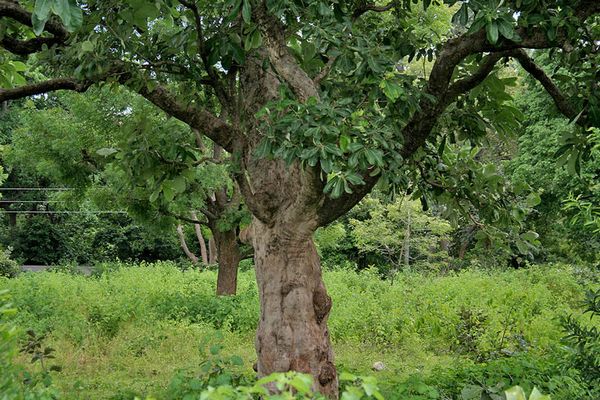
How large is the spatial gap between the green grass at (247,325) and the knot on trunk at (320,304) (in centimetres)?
175

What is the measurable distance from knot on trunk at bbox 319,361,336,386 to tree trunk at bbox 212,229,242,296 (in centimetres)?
715

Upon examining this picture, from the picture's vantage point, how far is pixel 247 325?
30.2 feet

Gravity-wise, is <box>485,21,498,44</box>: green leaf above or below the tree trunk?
above

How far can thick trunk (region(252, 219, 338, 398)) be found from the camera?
3521 mm

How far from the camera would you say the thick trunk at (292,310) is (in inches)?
139

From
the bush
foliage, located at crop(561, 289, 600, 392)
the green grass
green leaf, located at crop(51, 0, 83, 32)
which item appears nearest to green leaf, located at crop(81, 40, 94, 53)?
green leaf, located at crop(51, 0, 83, 32)

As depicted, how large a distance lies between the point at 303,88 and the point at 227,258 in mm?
7745

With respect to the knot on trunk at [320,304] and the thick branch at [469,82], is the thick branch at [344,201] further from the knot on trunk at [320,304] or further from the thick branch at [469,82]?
the thick branch at [469,82]

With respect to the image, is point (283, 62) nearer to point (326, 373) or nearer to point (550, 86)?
point (550, 86)

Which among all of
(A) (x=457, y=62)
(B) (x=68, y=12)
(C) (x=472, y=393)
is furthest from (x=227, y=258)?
(B) (x=68, y=12)

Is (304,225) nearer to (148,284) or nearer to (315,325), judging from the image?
(315,325)

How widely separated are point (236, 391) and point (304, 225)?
2.42 metres

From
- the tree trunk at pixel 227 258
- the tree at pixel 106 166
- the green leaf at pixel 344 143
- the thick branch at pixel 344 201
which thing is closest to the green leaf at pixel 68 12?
the green leaf at pixel 344 143

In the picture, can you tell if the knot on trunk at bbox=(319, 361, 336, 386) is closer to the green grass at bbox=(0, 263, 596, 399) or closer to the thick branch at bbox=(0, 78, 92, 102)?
the green grass at bbox=(0, 263, 596, 399)
